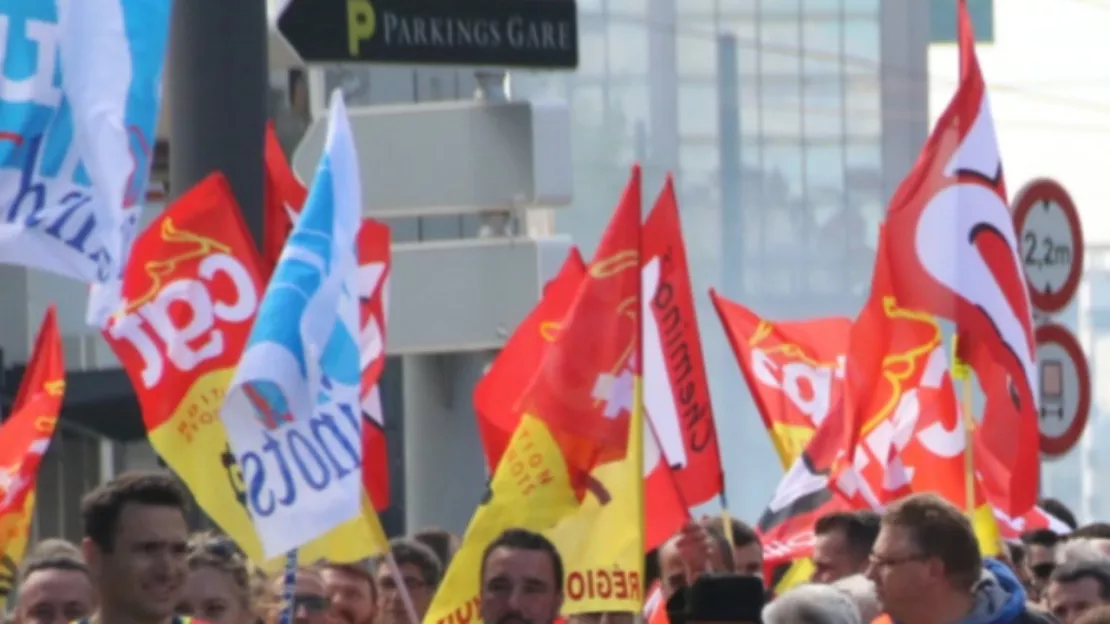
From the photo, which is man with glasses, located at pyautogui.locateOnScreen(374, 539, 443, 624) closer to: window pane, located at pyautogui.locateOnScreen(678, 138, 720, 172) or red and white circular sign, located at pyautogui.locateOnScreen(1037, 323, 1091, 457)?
red and white circular sign, located at pyautogui.locateOnScreen(1037, 323, 1091, 457)

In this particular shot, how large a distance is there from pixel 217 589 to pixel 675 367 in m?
2.88

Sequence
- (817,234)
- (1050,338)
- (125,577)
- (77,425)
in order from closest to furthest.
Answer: (125,577)
(1050,338)
(817,234)
(77,425)

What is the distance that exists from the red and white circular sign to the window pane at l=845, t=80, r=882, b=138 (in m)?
7.37

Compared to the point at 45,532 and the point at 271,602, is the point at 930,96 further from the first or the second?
the point at 271,602

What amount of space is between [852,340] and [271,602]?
2882 millimetres

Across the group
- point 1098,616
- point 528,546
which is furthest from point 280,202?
point 1098,616

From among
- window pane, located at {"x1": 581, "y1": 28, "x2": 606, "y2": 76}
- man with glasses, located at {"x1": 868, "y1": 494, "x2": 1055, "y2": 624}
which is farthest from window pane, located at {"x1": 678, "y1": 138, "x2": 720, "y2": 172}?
man with glasses, located at {"x1": 868, "y1": 494, "x2": 1055, "y2": 624}

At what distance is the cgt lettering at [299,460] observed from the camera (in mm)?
8539

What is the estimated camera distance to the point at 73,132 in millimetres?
7180

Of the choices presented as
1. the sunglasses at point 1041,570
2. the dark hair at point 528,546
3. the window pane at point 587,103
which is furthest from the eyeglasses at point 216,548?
the window pane at point 587,103

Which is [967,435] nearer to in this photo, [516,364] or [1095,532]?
[1095,532]

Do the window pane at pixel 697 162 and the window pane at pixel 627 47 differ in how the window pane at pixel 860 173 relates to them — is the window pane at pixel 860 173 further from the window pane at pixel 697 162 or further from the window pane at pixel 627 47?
the window pane at pixel 627 47

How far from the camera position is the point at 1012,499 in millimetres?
10609

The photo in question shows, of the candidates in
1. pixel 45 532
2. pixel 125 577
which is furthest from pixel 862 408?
pixel 45 532
